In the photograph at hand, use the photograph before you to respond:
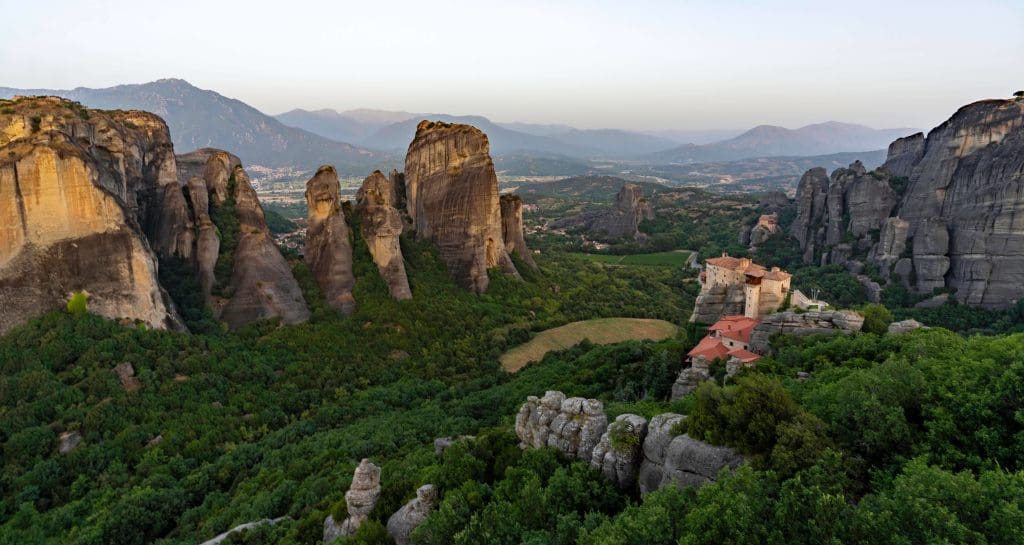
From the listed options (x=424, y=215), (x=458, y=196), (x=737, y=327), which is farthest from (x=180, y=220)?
(x=737, y=327)

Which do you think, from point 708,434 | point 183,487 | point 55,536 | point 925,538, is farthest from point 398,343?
point 925,538

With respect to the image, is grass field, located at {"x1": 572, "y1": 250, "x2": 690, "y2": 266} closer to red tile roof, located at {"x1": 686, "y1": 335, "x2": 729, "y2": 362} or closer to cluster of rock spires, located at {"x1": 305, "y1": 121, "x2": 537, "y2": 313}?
cluster of rock spires, located at {"x1": 305, "y1": 121, "x2": 537, "y2": 313}

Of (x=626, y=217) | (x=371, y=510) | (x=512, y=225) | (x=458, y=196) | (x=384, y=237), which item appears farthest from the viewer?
(x=626, y=217)

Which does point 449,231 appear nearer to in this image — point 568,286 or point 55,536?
point 568,286

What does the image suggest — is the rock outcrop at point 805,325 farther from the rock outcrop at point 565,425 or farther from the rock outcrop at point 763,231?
the rock outcrop at point 763,231

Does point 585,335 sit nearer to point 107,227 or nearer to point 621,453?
point 621,453

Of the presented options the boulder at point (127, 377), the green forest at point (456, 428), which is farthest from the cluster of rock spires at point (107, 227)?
the boulder at point (127, 377)

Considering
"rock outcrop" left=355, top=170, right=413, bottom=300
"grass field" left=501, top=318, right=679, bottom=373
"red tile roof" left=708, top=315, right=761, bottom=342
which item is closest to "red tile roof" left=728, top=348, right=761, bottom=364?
"red tile roof" left=708, top=315, right=761, bottom=342
